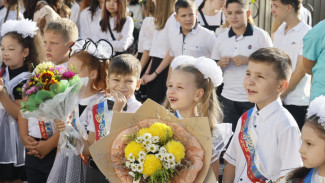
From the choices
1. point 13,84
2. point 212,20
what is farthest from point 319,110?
point 212,20

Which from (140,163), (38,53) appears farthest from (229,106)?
(140,163)

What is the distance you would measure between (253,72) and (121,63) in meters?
1.07

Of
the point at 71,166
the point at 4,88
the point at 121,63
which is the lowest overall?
the point at 71,166

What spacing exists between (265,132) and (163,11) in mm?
3440

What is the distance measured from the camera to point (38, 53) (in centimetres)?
496

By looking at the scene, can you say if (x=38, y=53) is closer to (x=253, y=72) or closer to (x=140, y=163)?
(x=253, y=72)

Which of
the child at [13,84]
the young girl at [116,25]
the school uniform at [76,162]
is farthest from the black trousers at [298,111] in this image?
the child at [13,84]

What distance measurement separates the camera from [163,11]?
633 cm

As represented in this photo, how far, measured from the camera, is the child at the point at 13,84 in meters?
4.74

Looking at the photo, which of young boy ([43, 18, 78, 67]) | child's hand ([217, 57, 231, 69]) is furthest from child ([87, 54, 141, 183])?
child's hand ([217, 57, 231, 69])

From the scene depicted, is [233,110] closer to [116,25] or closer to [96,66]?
[96,66]

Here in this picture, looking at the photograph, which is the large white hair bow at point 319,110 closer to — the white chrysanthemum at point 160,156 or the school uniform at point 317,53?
the white chrysanthemum at point 160,156

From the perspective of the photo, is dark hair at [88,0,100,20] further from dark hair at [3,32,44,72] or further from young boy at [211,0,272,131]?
young boy at [211,0,272,131]

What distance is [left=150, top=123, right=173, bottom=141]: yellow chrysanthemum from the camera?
8.23 feet
